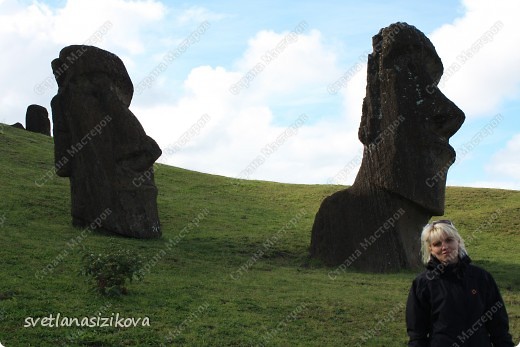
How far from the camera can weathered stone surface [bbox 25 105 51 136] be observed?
136 feet

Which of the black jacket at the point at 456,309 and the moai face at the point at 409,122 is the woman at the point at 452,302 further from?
the moai face at the point at 409,122

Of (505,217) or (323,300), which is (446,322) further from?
(505,217)

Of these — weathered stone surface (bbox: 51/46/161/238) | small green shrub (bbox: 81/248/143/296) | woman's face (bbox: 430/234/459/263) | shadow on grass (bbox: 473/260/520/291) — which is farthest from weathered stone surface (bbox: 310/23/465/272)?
woman's face (bbox: 430/234/459/263)

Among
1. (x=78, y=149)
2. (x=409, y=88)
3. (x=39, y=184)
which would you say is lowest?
(x=39, y=184)

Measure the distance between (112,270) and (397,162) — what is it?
297 inches

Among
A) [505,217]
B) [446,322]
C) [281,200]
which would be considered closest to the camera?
[446,322]

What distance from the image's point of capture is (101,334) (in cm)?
935

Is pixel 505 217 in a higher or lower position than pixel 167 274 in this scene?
higher

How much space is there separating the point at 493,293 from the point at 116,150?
13.5 metres

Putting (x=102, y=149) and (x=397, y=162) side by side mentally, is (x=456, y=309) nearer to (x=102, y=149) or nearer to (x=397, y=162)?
(x=397, y=162)


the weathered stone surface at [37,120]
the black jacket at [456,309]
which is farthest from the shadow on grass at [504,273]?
the weathered stone surface at [37,120]

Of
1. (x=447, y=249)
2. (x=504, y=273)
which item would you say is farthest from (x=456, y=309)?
(x=504, y=273)

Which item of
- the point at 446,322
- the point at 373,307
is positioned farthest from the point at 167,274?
the point at 446,322

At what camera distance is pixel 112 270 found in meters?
11.0
